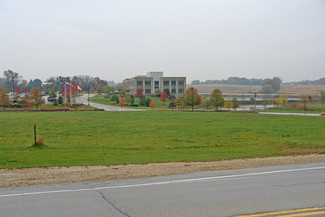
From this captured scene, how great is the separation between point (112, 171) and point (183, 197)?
4549 millimetres

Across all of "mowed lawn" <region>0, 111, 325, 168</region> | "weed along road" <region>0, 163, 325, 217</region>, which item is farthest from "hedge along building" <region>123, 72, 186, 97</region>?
"weed along road" <region>0, 163, 325, 217</region>

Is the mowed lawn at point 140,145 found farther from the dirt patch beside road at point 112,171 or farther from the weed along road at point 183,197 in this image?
the weed along road at point 183,197

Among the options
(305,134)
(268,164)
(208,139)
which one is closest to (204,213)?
(268,164)

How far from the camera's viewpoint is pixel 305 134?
25094mm

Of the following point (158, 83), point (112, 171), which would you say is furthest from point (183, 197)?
point (158, 83)

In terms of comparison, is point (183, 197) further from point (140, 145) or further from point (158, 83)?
point (158, 83)

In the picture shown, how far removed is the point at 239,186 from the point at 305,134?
58.2 feet

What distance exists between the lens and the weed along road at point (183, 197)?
292 inches

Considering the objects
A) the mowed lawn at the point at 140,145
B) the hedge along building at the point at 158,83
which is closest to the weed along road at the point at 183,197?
the mowed lawn at the point at 140,145

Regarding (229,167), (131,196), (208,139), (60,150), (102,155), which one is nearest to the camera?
(131,196)

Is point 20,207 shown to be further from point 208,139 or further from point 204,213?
point 208,139

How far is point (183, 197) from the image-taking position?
337 inches

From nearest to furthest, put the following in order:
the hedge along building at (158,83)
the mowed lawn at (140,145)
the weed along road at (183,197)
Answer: the weed along road at (183,197) → the mowed lawn at (140,145) → the hedge along building at (158,83)

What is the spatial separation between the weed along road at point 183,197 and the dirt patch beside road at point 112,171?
30.7 inches
